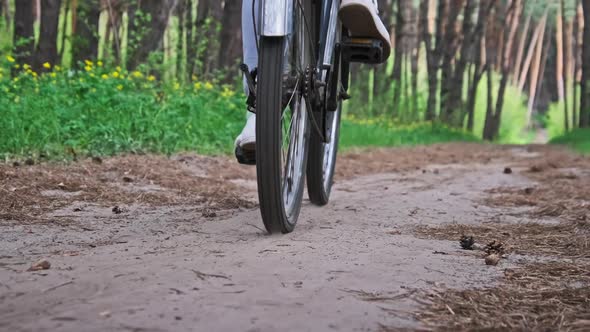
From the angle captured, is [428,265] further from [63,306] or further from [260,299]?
[63,306]

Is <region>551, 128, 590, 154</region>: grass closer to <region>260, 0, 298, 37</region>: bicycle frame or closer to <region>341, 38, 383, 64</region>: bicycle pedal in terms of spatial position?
<region>341, 38, 383, 64</region>: bicycle pedal

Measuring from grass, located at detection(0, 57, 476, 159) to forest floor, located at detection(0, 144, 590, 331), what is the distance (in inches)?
36.2

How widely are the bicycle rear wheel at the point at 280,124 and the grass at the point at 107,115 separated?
280cm

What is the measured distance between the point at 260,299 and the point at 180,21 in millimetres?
14379

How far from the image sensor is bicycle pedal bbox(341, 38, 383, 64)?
4.24 meters

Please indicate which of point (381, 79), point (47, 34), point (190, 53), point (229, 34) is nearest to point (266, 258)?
point (47, 34)

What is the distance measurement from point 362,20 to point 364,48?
0.19 metres

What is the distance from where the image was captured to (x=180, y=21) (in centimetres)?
1608

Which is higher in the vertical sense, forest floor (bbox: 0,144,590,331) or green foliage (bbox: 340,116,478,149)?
forest floor (bbox: 0,144,590,331)

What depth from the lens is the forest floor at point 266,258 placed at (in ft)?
6.88

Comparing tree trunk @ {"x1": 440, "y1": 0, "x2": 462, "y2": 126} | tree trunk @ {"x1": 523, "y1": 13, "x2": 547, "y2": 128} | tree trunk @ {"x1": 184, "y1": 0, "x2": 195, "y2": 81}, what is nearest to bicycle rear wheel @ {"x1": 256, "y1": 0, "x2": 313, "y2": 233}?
tree trunk @ {"x1": 184, "y1": 0, "x2": 195, "y2": 81}

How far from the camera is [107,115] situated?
7.73 meters

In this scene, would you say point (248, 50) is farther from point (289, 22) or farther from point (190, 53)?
point (190, 53)

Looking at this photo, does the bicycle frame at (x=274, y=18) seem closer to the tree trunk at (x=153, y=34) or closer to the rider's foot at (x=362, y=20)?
the rider's foot at (x=362, y=20)
